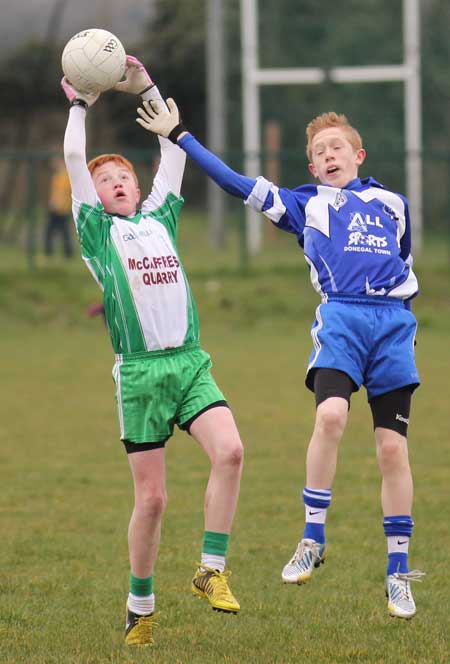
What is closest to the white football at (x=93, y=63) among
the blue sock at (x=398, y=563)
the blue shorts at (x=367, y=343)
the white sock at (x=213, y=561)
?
the blue shorts at (x=367, y=343)

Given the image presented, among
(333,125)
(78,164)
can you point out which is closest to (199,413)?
(78,164)

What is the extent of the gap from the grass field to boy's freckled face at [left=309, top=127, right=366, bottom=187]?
6.82 ft

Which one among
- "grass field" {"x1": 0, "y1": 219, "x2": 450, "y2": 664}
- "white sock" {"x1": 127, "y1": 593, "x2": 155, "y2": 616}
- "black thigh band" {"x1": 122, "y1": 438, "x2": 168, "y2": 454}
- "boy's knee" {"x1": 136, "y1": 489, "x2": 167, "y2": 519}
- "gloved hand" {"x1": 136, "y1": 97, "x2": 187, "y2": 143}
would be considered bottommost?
"grass field" {"x1": 0, "y1": 219, "x2": 450, "y2": 664}

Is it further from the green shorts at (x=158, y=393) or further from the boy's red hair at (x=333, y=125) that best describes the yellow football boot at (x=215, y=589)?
the boy's red hair at (x=333, y=125)

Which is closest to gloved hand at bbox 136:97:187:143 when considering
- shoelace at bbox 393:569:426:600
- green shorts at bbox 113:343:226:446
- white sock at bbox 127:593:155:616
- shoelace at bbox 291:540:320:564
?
green shorts at bbox 113:343:226:446

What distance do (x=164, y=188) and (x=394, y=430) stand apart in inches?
60.6

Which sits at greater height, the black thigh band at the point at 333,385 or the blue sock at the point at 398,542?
the black thigh band at the point at 333,385

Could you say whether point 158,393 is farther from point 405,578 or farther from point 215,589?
point 405,578

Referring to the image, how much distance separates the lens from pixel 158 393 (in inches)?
220

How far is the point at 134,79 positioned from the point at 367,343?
167 cm

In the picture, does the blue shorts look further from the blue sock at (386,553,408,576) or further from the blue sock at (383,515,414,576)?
the blue sock at (386,553,408,576)

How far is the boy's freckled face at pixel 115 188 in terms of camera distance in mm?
5871

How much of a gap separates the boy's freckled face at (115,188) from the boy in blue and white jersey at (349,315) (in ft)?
0.87

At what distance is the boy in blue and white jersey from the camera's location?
18.6 feet
